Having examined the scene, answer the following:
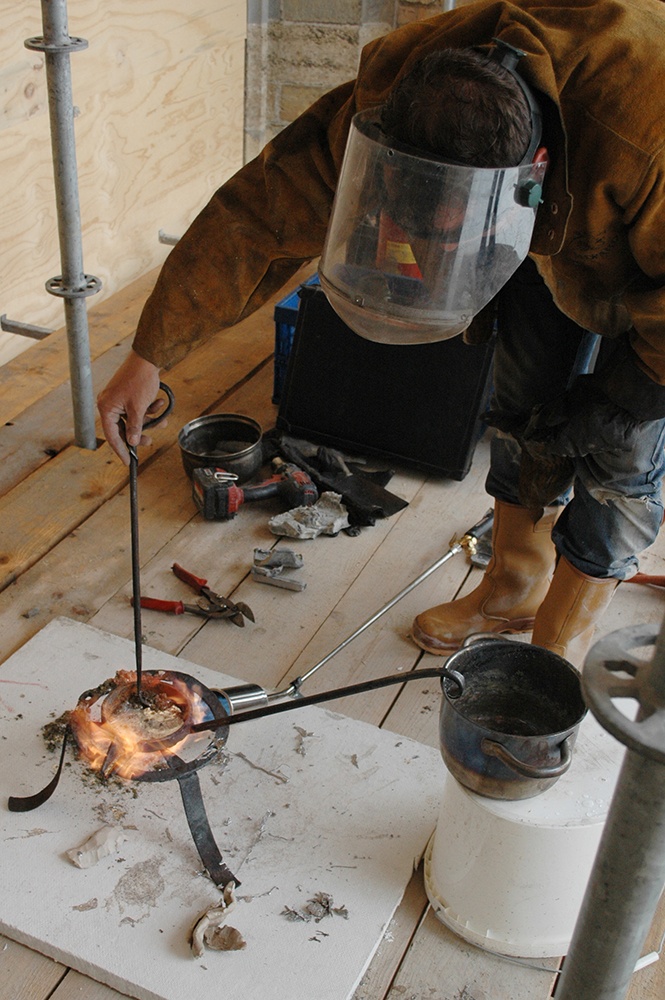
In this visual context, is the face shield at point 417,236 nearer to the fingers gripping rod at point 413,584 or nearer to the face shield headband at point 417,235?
the face shield headband at point 417,235

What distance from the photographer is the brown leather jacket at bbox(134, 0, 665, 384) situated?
1237mm

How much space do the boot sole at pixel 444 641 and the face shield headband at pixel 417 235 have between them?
0.85 m

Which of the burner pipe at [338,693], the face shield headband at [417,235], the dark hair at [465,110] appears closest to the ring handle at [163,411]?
the face shield headband at [417,235]

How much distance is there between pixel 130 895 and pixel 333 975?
1.06ft

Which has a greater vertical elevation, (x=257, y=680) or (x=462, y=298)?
(x=462, y=298)

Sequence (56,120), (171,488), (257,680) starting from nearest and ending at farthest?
(257,680) → (56,120) → (171,488)

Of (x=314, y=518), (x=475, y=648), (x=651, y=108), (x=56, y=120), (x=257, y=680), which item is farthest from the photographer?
(x=314, y=518)

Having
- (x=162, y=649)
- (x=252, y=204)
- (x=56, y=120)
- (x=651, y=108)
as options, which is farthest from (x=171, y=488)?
(x=651, y=108)

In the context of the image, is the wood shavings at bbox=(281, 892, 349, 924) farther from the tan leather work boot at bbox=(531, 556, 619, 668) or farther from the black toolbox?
the black toolbox

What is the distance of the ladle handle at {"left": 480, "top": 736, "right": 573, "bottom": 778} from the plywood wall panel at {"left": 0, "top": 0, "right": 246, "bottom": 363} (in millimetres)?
2081

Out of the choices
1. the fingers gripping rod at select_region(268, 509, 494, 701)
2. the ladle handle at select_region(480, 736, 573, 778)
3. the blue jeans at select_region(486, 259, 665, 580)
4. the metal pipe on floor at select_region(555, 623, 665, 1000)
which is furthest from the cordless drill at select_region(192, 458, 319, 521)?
the metal pipe on floor at select_region(555, 623, 665, 1000)

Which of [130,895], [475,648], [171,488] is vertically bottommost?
[171,488]

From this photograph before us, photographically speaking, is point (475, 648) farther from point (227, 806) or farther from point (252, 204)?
point (252, 204)

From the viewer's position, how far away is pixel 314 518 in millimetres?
2342
